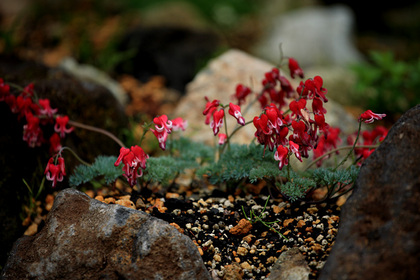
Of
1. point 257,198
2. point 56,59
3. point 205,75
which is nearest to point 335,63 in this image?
point 205,75

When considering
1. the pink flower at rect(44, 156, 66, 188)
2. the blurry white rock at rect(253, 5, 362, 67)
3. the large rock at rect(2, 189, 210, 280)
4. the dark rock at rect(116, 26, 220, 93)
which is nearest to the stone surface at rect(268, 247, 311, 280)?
the large rock at rect(2, 189, 210, 280)

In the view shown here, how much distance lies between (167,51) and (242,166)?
436cm

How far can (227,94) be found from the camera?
14.0 feet

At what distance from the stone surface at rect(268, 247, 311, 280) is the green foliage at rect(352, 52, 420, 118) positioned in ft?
9.88

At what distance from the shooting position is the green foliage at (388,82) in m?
4.66

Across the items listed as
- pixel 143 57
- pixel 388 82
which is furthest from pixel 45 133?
pixel 388 82

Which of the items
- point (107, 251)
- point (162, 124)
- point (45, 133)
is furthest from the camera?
point (45, 133)

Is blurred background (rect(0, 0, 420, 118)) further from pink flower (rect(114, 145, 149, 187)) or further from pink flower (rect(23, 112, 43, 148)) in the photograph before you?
pink flower (rect(114, 145, 149, 187))

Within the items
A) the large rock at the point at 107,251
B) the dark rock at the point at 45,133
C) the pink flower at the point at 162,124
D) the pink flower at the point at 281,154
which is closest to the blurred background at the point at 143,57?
the dark rock at the point at 45,133

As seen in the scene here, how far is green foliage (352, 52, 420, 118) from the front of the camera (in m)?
4.66

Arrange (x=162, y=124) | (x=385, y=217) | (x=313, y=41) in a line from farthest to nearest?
(x=313, y=41) < (x=162, y=124) < (x=385, y=217)

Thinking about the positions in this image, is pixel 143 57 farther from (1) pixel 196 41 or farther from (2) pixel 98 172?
(2) pixel 98 172

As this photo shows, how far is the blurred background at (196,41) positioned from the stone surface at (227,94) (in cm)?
83

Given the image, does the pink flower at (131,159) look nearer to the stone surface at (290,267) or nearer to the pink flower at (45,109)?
the pink flower at (45,109)
